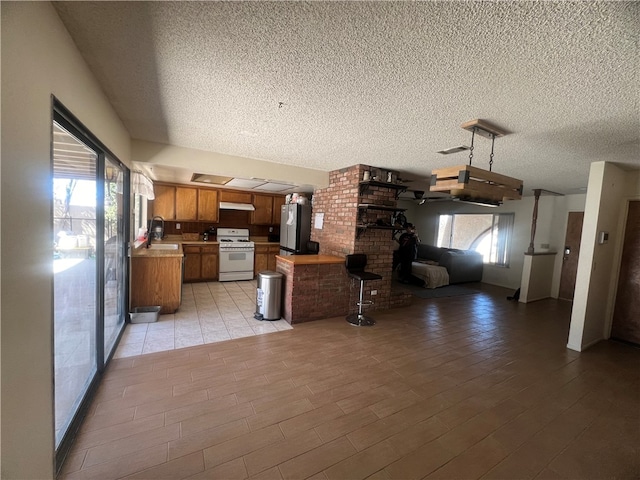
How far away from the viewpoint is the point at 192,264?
226 inches

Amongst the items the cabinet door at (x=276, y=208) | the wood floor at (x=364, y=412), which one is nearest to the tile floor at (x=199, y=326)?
the wood floor at (x=364, y=412)

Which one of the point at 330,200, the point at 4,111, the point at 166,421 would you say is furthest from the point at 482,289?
the point at 4,111

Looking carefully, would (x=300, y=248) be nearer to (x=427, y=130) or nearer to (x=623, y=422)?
(x=427, y=130)

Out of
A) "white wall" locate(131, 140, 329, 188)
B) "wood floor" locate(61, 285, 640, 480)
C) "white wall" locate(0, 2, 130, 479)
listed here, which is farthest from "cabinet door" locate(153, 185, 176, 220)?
"white wall" locate(0, 2, 130, 479)

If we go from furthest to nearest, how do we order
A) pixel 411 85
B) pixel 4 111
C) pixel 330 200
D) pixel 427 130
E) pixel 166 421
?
pixel 330 200 → pixel 427 130 → pixel 166 421 → pixel 411 85 → pixel 4 111

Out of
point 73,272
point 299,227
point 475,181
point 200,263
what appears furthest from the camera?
point 200,263

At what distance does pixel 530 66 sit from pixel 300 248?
4.34 metres

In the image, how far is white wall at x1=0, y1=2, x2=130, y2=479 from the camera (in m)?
0.93

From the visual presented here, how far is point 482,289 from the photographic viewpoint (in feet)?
20.7

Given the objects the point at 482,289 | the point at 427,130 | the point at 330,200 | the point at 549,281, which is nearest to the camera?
the point at 427,130

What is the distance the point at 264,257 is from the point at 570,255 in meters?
6.83

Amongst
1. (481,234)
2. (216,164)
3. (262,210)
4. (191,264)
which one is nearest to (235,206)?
(262,210)

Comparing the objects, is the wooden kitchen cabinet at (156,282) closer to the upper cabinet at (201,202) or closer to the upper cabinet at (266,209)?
the upper cabinet at (201,202)

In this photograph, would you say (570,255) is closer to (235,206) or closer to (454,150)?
(454,150)
